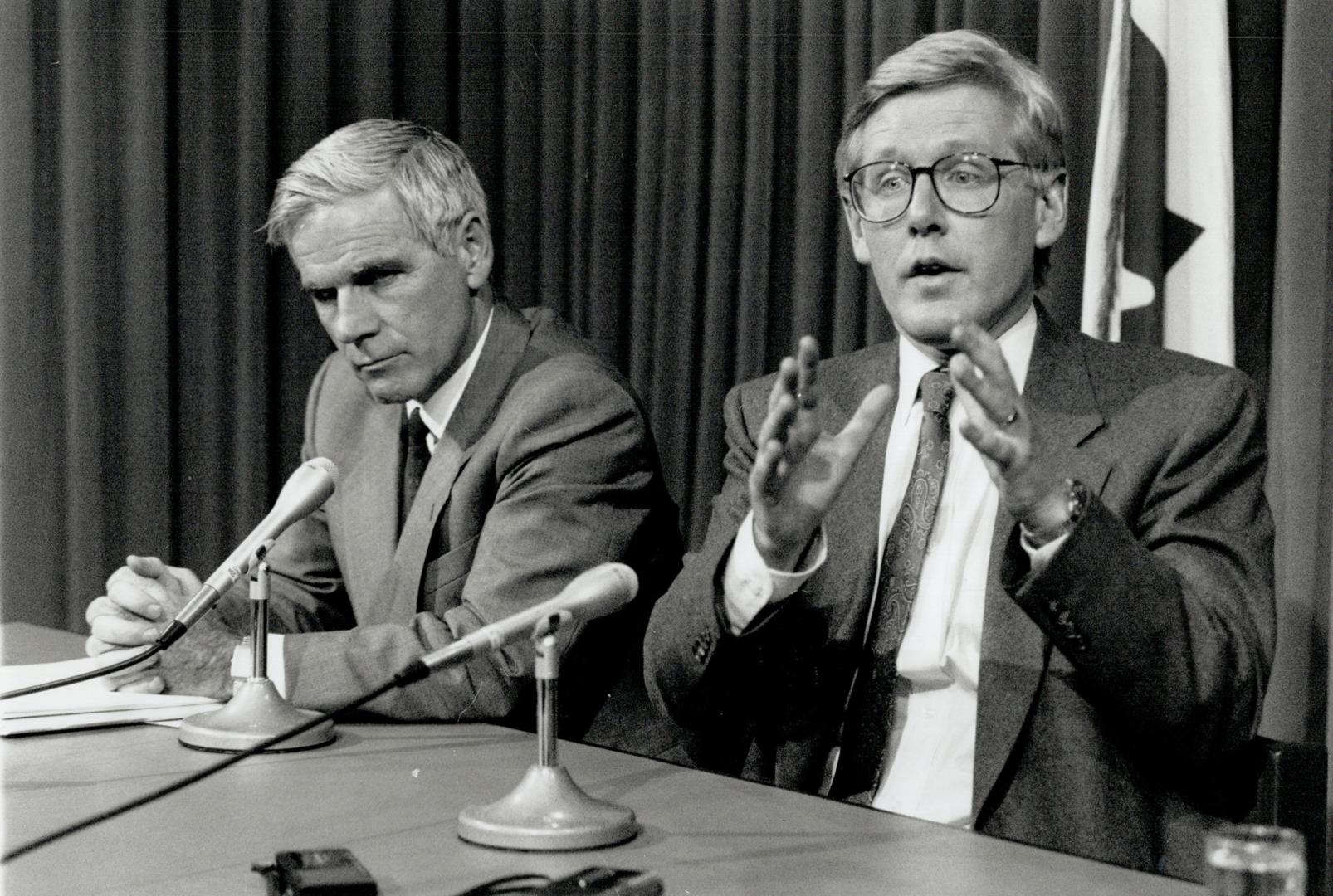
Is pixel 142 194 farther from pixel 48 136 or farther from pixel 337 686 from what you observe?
pixel 337 686

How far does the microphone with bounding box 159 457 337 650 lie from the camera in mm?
1683

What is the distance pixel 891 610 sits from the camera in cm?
190

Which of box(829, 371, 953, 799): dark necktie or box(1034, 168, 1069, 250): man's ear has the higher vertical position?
box(1034, 168, 1069, 250): man's ear

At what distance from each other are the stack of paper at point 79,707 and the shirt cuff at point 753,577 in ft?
2.22

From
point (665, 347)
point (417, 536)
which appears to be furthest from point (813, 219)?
point (417, 536)

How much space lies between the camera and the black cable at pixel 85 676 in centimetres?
177

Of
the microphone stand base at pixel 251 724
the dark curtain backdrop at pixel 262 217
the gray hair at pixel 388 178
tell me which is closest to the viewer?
the microphone stand base at pixel 251 724

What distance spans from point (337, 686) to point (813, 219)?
4.94 ft

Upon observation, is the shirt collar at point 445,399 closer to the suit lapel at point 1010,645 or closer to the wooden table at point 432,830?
the wooden table at point 432,830

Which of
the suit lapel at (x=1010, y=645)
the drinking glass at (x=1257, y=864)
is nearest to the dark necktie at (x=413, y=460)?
the suit lapel at (x=1010, y=645)

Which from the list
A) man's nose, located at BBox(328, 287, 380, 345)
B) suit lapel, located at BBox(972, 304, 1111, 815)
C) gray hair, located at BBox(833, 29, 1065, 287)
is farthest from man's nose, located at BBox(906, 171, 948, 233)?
man's nose, located at BBox(328, 287, 380, 345)

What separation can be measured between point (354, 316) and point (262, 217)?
113 centimetres

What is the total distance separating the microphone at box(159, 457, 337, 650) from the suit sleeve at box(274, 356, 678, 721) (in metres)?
0.25

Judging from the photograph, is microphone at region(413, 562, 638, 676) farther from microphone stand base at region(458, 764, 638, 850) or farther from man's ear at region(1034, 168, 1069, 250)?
man's ear at region(1034, 168, 1069, 250)
